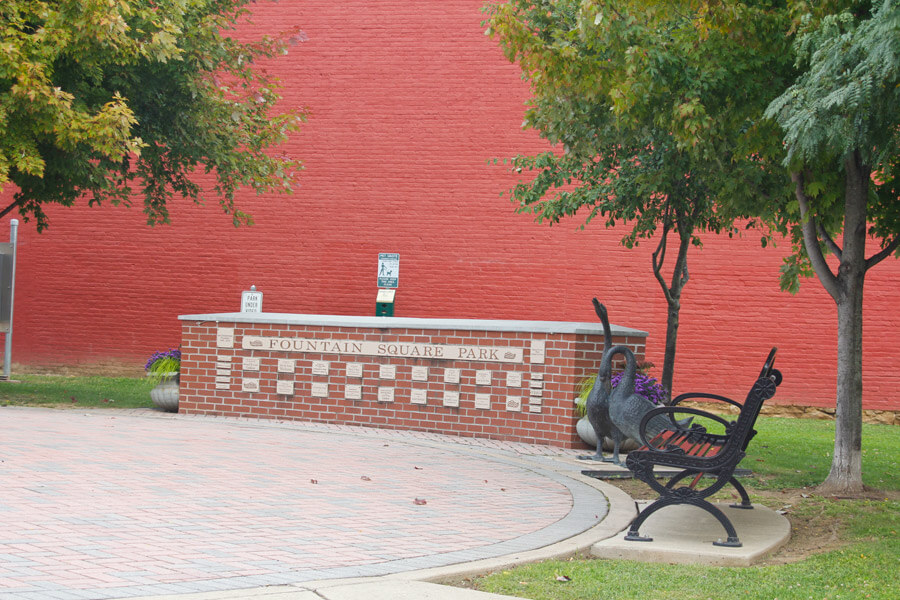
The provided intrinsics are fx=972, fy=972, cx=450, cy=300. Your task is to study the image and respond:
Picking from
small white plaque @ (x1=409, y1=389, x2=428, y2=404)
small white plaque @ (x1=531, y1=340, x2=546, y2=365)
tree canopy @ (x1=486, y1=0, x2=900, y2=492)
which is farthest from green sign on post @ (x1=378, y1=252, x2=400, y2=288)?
tree canopy @ (x1=486, y1=0, x2=900, y2=492)

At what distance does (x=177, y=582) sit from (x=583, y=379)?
7.33 m

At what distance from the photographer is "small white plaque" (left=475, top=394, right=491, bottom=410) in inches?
467

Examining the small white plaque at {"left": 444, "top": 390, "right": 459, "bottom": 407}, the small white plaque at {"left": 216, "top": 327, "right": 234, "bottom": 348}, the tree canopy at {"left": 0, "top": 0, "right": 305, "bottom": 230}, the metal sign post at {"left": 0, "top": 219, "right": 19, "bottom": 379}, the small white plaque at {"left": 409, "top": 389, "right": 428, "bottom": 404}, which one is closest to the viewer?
the tree canopy at {"left": 0, "top": 0, "right": 305, "bottom": 230}

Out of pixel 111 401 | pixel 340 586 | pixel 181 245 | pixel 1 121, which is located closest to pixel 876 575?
pixel 340 586

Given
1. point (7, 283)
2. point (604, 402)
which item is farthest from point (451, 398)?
point (7, 283)

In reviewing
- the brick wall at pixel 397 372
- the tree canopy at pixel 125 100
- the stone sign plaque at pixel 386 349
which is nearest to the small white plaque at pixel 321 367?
the brick wall at pixel 397 372

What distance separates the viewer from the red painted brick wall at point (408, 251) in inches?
674

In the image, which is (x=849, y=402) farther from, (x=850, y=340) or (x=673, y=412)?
(x=673, y=412)

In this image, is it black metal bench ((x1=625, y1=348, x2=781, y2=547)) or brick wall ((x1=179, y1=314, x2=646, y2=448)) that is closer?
black metal bench ((x1=625, y1=348, x2=781, y2=547))

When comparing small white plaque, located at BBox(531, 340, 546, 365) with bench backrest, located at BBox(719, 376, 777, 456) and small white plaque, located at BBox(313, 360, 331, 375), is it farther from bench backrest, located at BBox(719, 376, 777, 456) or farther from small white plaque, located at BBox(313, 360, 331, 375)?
bench backrest, located at BBox(719, 376, 777, 456)

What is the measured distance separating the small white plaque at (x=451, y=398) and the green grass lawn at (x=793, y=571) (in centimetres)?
432

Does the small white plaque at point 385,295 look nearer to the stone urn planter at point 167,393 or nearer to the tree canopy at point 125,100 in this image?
the tree canopy at point 125,100

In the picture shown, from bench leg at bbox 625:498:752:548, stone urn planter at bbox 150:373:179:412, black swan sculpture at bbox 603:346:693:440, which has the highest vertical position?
black swan sculpture at bbox 603:346:693:440

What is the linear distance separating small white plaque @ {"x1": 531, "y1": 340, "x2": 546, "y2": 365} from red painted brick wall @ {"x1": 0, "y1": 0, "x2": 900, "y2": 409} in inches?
233
